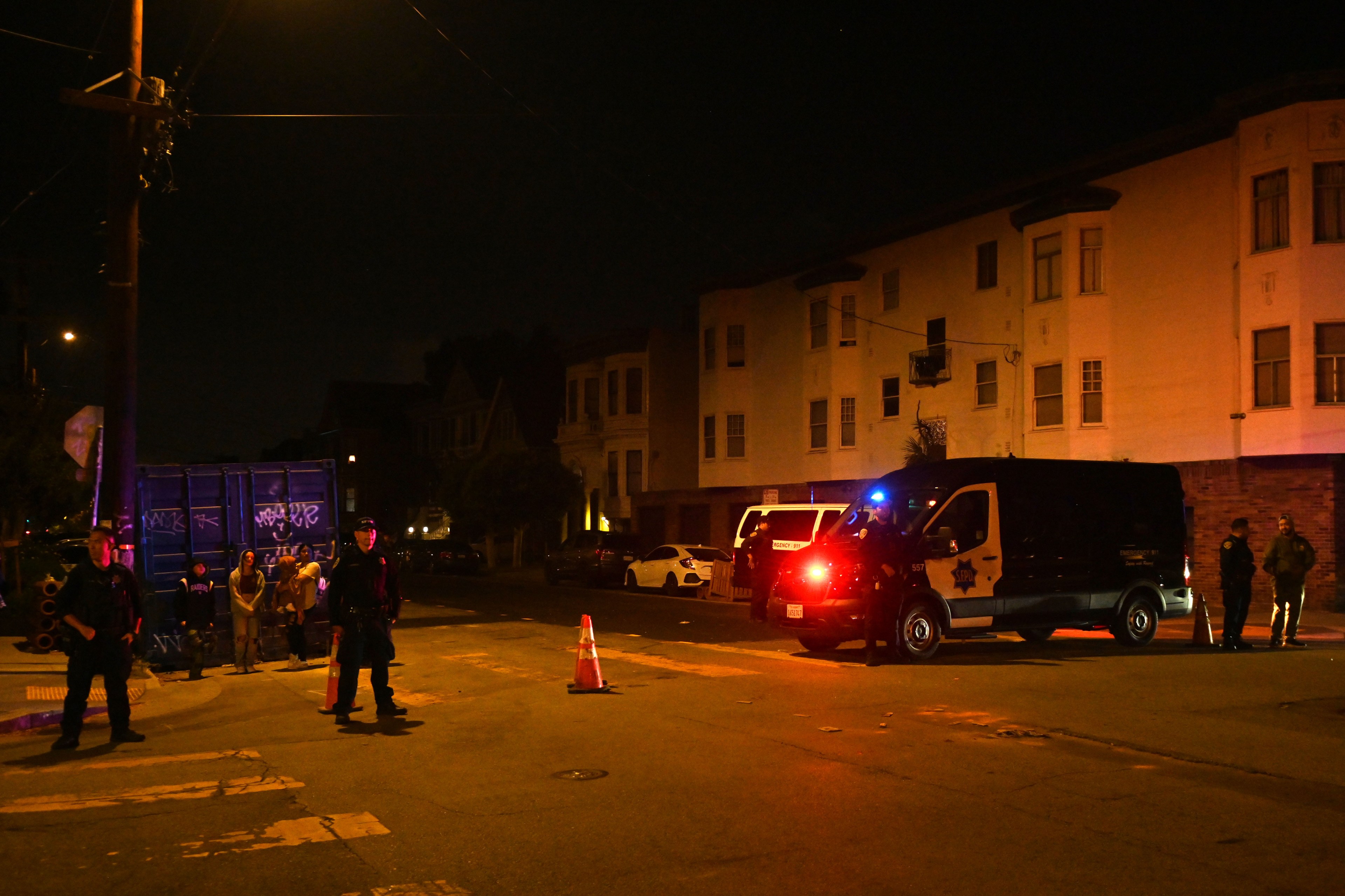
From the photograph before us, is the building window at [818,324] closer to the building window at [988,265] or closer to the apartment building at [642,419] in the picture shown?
the building window at [988,265]

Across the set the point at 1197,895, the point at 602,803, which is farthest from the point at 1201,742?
the point at 602,803

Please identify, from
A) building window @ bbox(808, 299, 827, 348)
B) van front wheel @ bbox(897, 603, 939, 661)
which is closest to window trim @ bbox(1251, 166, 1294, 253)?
van front wheel @ bbox(897, 603, 939, 661)

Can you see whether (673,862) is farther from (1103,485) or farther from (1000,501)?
(1103,485)

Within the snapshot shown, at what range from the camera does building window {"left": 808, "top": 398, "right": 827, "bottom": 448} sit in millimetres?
38531

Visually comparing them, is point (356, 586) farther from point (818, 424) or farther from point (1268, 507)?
point (818, 424)

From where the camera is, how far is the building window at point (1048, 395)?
2973 centimetres

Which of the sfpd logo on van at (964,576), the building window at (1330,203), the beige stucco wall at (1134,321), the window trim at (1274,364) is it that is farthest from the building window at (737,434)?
the sfpd logo on van at (964,576)

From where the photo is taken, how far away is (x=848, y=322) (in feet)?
123

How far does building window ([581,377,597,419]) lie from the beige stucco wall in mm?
13365

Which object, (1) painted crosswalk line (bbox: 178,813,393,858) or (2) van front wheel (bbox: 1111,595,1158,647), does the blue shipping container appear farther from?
(2) van front wheel (bbox: 1111,595,1158,647)

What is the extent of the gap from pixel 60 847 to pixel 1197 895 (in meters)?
5.71

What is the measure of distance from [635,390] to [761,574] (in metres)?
30.7

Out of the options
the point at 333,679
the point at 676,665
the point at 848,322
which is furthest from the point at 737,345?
the point at 333,679

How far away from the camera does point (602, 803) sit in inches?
286
